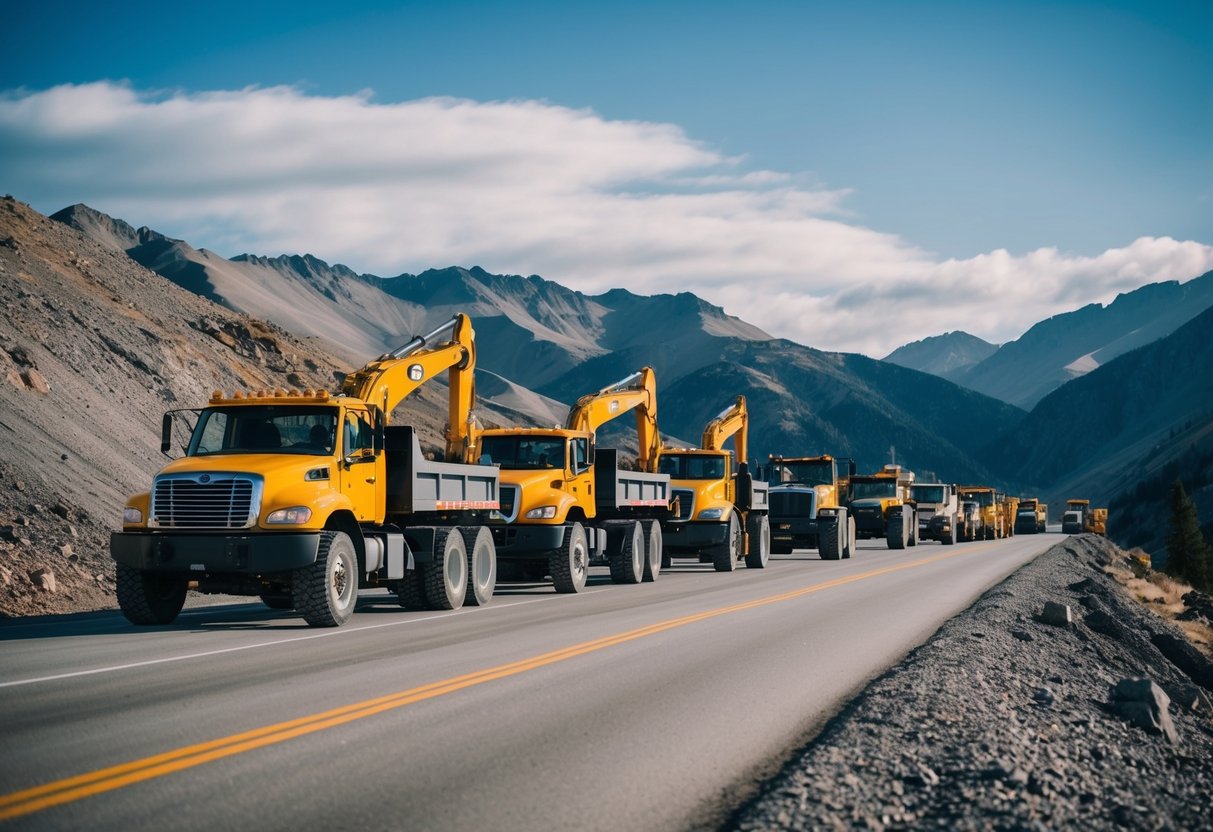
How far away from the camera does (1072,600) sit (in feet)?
76.8

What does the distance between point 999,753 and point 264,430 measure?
1070cm

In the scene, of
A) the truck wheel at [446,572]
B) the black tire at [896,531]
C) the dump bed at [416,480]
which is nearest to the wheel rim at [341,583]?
the dump bed at [416,480]

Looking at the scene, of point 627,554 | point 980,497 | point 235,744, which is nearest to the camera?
point 235,744

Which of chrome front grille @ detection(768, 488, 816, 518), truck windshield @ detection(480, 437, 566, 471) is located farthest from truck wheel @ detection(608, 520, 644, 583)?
chrome front grille @ detection(768, 488, 816, 518)

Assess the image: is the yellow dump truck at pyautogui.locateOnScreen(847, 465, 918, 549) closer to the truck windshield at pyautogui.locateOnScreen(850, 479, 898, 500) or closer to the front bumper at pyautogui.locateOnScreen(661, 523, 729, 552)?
the truck windshield at pyautogui.locateOnScreen(850, 479, 898, 500)

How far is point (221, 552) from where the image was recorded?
44.4 ft

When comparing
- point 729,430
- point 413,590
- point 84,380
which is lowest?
point 413,590

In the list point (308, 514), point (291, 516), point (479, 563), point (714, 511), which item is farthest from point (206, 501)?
point (714, 511)

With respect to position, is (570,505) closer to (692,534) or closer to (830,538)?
(692,534)

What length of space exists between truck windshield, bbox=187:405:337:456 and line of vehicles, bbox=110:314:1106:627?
0.07 feet

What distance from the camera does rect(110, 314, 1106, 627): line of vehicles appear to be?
13.8 metres

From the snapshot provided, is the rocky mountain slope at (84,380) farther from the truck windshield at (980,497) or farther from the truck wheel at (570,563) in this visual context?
the truck windshield at (980,497)

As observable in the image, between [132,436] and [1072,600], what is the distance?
85.9 feet

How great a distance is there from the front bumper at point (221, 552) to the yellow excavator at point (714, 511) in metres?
15.4
